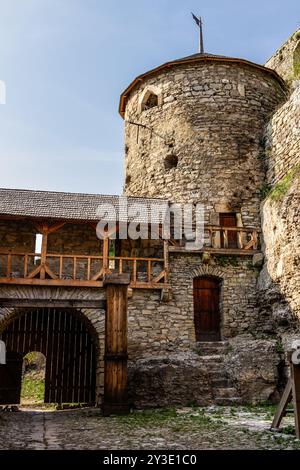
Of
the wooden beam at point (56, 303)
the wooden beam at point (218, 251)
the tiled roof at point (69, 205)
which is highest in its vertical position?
the tiled roof at point (69, 205)

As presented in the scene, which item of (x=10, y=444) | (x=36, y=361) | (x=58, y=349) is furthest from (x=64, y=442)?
(x=36, y=361)

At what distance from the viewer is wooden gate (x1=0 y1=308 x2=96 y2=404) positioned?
15.3m

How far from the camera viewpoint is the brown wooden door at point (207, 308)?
14023 mm

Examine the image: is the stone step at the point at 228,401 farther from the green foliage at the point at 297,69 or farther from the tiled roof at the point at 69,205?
the green foliage at the point at 297,69

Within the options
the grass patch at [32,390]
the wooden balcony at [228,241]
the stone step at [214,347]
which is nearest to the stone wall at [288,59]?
the wooden balcony at [228,241]

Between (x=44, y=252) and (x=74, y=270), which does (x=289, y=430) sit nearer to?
(x=74, y=270)

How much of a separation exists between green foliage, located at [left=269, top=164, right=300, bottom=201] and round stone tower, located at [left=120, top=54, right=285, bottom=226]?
4.58ft

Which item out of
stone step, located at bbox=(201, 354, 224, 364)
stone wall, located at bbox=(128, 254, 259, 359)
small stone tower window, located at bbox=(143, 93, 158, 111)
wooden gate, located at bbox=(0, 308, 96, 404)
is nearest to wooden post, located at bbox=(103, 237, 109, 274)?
stone wall, located at bbox=(128, 254, 259, 359)

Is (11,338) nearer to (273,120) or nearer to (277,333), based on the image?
(277,333)

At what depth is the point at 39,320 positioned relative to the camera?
15602 millimetres

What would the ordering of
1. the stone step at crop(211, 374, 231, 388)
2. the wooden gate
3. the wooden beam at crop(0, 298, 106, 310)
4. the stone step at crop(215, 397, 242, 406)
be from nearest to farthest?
the wooden beam at crop(0, 298, 106, 310)
the stone step at crop(215, 397, 242, 406)
the stone step at crop(211, 374, 231, 388)
the wooden gate

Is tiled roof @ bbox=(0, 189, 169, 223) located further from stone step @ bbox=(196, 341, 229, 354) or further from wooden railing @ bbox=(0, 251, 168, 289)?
stone step @ bbox=(196, 341, 229, 354)

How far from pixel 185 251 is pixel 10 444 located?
898 centimetres

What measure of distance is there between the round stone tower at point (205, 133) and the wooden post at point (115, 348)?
6.65 m
